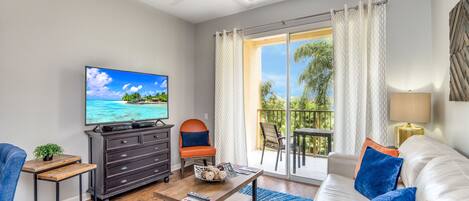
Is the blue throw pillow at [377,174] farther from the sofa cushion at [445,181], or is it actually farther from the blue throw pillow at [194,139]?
the blue throw pillow at [194,139]

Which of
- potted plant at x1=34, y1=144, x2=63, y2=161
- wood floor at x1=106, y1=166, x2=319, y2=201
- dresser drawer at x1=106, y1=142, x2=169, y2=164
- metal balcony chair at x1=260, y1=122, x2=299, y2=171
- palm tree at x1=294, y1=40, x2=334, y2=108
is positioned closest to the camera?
potted plant at x1=34, y1=144, x2=63, y2=161

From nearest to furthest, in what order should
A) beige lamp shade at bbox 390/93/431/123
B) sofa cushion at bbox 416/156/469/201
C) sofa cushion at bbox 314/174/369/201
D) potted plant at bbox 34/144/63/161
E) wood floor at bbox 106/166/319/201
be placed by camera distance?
sofa cushion at bbox 416/156/469/201
sofa cushion at bbox 314/174/369/201
potted plant at bbox 34/144/63/161
beige lamp shade at bbox 390/93/431/123
wood floor at bbox 106/166/319/201

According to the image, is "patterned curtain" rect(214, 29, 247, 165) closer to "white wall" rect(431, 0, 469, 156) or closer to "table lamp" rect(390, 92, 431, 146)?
"table lamp" rect(390, 92, 431, 146)

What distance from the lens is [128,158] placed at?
3008 millimetres

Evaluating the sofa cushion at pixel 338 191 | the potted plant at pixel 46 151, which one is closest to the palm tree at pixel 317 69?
the sofa cushion at pixel 338 191

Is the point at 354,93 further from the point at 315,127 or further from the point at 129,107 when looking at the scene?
the point at 129,107

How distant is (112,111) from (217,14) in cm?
238

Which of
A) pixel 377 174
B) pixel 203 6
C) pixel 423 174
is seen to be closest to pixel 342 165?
pixel 377 174

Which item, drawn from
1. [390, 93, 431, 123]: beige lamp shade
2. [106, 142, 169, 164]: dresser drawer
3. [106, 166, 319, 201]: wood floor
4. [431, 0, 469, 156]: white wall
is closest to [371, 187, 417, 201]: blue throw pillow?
[431, 0, 469, 156]: white wall

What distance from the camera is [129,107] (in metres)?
3.23

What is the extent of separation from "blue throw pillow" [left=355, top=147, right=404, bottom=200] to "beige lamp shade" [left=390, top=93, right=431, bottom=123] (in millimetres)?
851

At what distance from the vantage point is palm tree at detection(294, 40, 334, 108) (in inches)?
136

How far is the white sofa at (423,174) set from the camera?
3.32 feet

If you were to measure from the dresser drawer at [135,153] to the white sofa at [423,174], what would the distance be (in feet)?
7.54
